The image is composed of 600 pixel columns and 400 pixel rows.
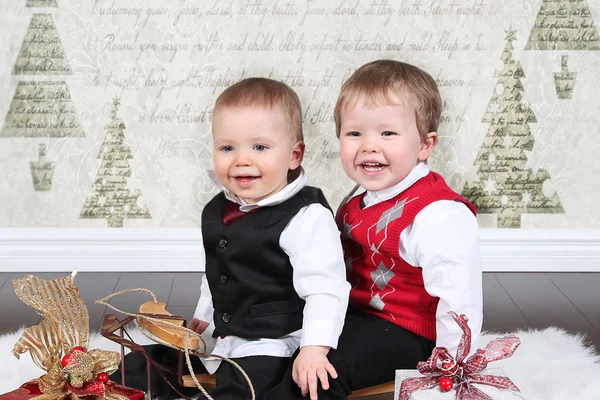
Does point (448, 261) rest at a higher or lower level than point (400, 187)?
lower

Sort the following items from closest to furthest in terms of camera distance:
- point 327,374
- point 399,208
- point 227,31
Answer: point 327,374 < point 399,208 < point 227,31

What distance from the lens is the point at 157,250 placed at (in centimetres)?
261

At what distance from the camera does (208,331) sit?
1595 mm

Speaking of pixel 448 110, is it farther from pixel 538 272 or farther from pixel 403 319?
pixel 403 319

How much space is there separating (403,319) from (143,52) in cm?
136

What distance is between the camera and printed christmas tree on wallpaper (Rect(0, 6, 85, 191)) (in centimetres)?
249

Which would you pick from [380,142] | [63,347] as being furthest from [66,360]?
[380,142]

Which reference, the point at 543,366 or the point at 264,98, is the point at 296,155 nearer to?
the point at 264,98

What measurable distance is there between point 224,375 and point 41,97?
1.42 m

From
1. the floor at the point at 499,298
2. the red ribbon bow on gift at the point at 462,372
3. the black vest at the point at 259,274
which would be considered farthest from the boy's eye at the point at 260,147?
the floor at the point at 499,298

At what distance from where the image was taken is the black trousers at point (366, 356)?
1388 mm

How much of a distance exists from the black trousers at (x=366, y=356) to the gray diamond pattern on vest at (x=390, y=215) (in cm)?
17

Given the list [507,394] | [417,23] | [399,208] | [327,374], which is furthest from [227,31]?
[507,394]

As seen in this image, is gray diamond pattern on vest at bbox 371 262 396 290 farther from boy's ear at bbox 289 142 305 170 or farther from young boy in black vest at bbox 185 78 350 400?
→ boy's ear at bbox 289 142 305 170
